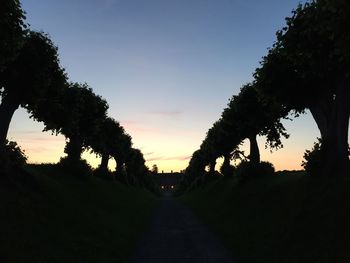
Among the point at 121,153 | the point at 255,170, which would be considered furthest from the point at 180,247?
the point at 121,153

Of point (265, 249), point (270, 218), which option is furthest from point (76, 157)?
point (265, 249)

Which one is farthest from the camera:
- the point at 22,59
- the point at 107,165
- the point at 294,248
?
the point at 107,165

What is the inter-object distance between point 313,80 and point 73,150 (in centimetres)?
3114

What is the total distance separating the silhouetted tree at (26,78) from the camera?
31.0 m

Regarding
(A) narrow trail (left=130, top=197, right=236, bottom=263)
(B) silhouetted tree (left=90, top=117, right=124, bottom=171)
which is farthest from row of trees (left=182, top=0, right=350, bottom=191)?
(B) silhouetted tree (left=90, top=117, right=124, bottom=171)

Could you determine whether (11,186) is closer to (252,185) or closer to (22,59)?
(22,59)

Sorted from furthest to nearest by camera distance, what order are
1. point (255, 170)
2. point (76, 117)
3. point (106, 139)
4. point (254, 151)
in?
1. point (106, 139)
2. point (254, 151)
3. point (255, 170)
4. point (76, 117)

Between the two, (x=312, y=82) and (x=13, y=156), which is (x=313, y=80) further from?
(x=13, y=156)

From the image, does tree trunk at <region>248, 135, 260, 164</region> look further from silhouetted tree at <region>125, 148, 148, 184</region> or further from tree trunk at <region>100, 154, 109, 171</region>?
silhouetted tree at <region>125, 148, 148, 184</region>

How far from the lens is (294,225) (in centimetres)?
2311

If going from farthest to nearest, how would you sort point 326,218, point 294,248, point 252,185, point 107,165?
point 107,165 → point 252,185 → point 326,218 → point 294,248

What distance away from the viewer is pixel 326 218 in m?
21.4

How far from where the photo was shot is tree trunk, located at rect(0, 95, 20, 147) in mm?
30859

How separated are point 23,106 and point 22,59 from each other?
3792mm
